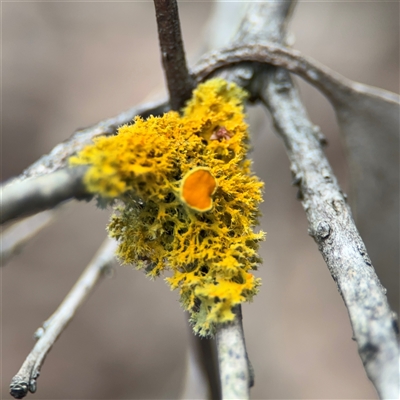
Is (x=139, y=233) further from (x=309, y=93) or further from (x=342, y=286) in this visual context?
(x=309, y=93)

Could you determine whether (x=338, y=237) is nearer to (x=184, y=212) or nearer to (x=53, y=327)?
(x=184, y=212)

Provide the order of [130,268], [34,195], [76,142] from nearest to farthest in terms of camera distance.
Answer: [34,195] < [76,142] < [130,268]

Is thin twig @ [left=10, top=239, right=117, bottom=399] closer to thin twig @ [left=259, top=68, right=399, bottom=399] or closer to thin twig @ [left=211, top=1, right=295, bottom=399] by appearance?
thin twig @ [left=211, top=1, right=295, bottom=399]

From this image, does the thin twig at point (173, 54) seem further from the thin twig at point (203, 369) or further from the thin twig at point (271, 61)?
the thin twig at point (203, 369)

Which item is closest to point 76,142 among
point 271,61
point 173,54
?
point 173,54

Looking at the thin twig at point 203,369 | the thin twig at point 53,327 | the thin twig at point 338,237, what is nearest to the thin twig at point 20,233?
the thin twig at point 53,327
